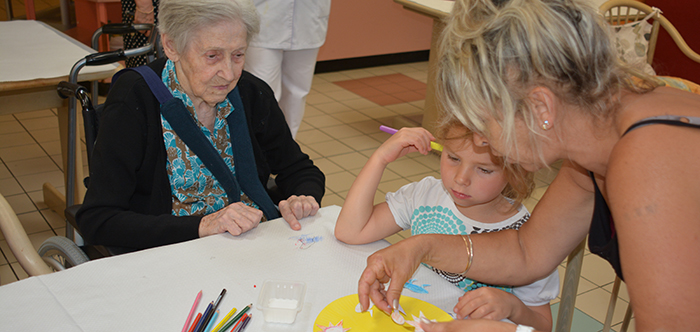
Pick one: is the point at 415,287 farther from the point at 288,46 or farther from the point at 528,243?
the point at 288,46

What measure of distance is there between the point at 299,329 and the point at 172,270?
13.0 inches

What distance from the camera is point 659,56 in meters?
4.38

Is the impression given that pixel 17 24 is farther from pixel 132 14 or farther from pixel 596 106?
pixel 596 106

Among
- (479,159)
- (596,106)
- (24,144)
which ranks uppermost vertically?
(596,106)

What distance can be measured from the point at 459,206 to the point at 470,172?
0.18 metres

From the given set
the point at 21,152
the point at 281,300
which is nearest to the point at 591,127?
the point at 281,300

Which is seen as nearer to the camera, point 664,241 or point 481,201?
point 664,241

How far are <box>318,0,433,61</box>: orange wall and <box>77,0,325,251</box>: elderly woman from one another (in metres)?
4.12

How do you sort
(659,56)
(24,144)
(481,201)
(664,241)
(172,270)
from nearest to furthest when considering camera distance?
1. (664,241)
2. (172,270)
3. (481,201)
4. (24,144)
5. (659,56)

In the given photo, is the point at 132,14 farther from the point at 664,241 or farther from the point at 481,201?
the point at 664,241

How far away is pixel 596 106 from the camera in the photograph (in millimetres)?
950

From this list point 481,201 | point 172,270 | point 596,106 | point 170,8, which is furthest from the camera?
point 170,8

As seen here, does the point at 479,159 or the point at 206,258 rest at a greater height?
the point at 479,159

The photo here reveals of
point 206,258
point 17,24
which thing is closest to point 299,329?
point 206,258
